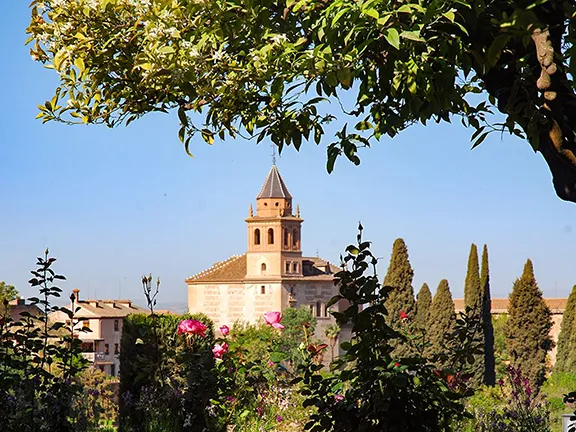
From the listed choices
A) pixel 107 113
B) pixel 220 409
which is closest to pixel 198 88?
pixel 107 113

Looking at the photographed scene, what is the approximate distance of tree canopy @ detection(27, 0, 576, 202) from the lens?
2604mm

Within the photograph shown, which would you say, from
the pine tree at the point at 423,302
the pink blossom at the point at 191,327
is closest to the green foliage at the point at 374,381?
the pink blossom at the point at 191,327

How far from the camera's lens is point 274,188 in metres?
68.6

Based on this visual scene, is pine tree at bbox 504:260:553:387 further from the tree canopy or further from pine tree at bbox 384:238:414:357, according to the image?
the tree canopy

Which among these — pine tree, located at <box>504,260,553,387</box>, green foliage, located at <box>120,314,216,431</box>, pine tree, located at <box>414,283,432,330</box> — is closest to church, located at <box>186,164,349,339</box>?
pine tree, located at <box>414,283,432,330</box>

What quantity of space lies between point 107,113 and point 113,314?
50.0m

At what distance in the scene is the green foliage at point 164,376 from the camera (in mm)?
5750

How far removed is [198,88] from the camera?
125 inches

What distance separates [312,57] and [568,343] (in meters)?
20.2

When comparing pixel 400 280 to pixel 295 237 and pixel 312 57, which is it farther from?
pixel 295 237

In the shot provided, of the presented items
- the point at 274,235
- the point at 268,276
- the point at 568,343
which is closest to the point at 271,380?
the point at 568,343

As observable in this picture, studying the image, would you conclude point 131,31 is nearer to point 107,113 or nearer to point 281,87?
point 107,113

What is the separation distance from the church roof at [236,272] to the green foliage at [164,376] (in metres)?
56.1

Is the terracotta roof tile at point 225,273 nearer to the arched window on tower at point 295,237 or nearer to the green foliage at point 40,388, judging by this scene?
the arched window on tower at point 295,237
